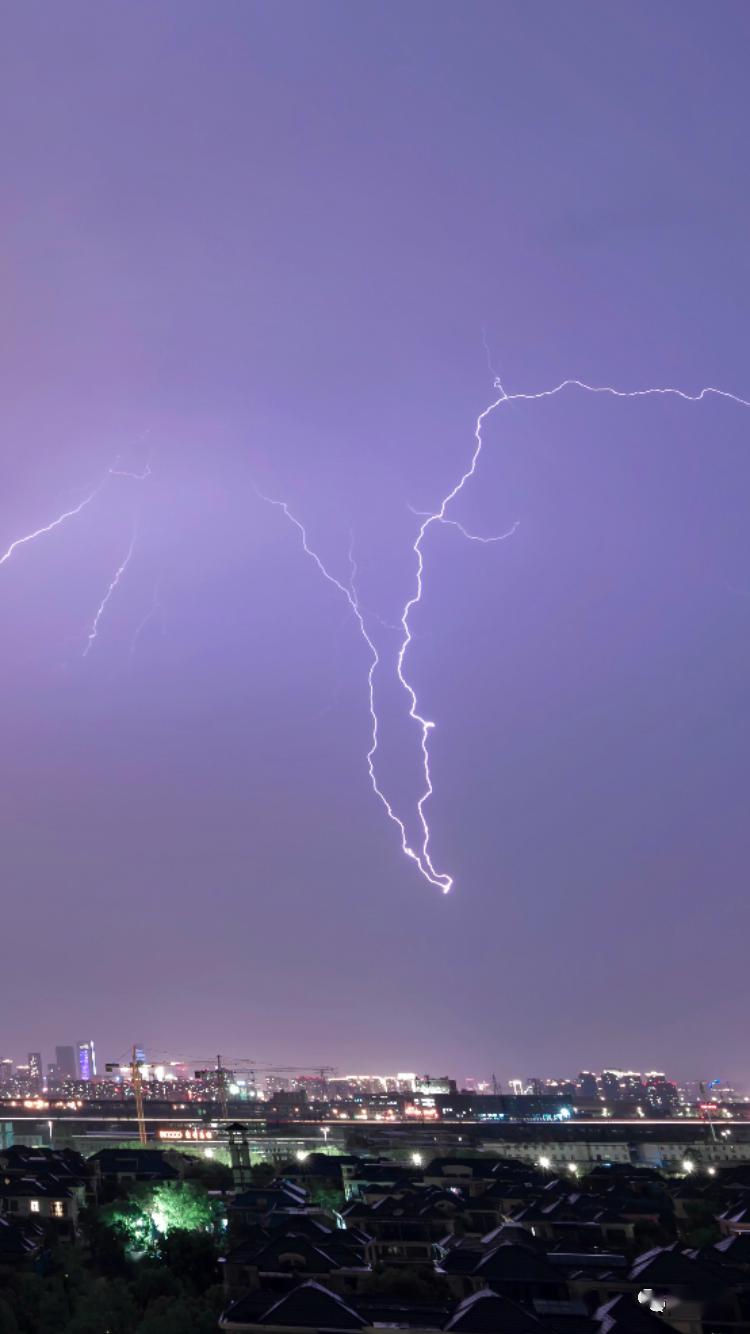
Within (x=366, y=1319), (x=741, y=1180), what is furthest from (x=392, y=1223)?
(x=741, y=1180)

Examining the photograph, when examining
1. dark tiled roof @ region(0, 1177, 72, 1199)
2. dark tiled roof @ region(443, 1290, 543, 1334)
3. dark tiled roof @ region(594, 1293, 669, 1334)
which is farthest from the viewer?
dark tiled roof @ region(0, 1177, 72, 1199)

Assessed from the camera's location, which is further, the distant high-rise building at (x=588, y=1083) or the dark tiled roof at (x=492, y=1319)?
the distant high-rise building at (x=588, y=1083)

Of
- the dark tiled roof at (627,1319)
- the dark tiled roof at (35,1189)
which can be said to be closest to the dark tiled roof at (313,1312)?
the dark tiled roof at (627,1319)

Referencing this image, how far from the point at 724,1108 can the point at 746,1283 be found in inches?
4182

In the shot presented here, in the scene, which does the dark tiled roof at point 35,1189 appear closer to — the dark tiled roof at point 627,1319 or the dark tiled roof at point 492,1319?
the dark tiled roof at point 492,1319

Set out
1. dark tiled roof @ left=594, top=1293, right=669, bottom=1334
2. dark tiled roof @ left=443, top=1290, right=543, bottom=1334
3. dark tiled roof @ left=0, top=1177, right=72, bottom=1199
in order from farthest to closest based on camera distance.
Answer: dark tiled roof @ left=0, top=1177, right=72, bottom=1199 < dark tiled roof @ left=594, top=1293, right=669, bottom=1334 < dark tiled roof @ left=443, top=1290, right=543, bottom=1334

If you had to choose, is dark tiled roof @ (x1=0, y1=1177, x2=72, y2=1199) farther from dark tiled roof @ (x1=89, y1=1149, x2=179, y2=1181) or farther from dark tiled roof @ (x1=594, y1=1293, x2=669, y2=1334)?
dark tiled roof @ (x1=594, y1=1293, x2=669, y2=1334)

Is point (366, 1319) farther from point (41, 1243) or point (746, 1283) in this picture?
point (41, 1243)

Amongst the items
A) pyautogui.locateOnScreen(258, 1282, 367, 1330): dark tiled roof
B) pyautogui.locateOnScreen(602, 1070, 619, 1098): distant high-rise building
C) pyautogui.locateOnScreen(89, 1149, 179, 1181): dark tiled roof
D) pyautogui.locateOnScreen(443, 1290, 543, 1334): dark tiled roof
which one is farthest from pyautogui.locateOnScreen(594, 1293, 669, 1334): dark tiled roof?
pyautogui.locateOnScreen(602, 1070, 619, 1098): distant high-rise building

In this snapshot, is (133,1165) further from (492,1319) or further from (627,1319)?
(627,1319)

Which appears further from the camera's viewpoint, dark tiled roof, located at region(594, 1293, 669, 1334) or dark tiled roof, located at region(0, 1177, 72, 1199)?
dark tiled roof, located at region(0, 1177, 72, 1199)

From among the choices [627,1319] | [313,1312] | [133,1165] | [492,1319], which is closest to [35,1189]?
[133,1165]

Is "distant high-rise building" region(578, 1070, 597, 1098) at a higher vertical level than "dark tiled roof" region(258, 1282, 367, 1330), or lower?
higher

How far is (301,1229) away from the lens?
89.4 ft
